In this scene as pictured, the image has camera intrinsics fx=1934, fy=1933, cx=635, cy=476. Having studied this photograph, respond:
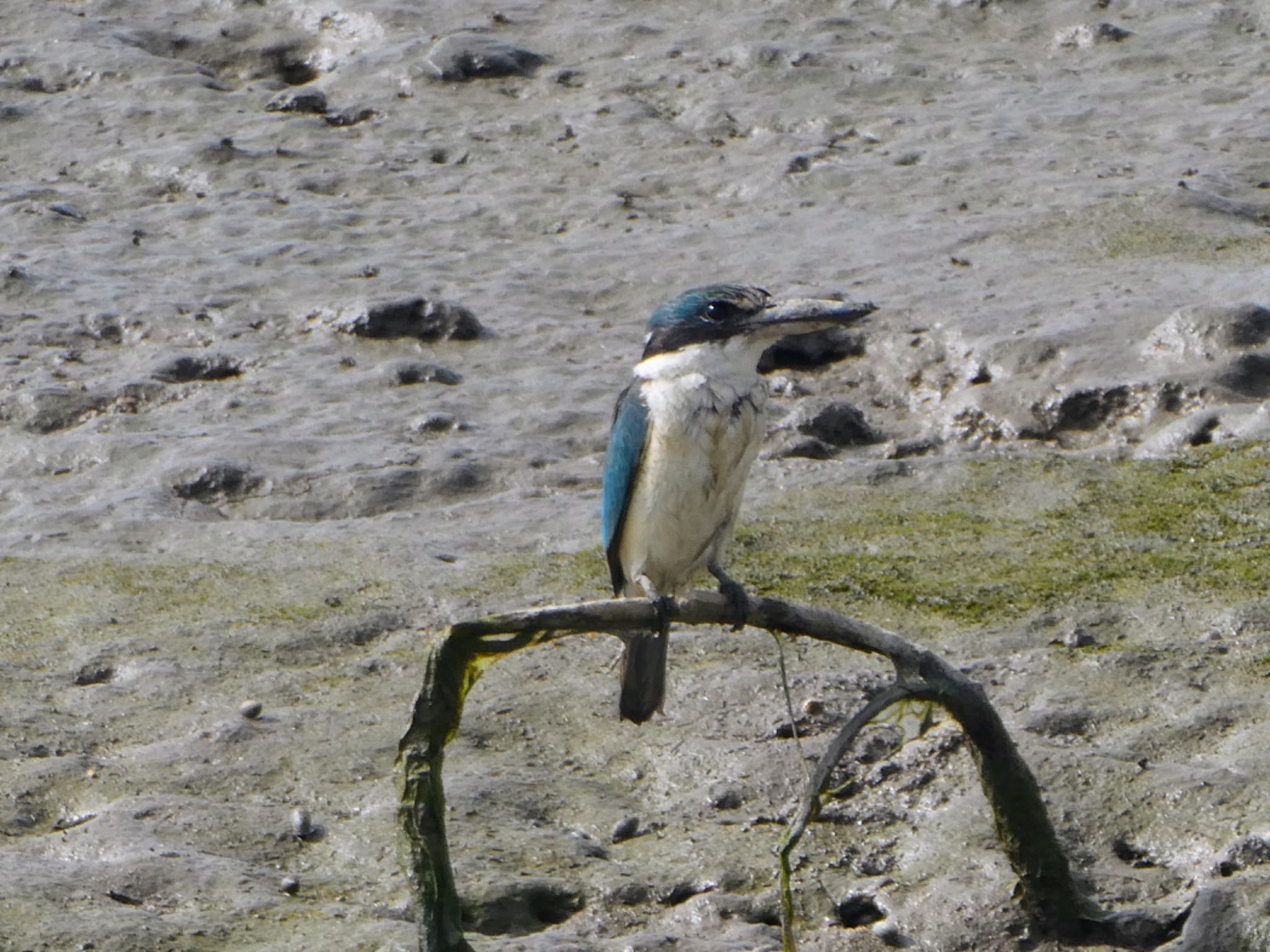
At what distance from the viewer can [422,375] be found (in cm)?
887

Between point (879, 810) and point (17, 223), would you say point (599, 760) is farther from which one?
point (17, 223)

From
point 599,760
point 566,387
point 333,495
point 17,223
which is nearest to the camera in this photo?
point 599,760

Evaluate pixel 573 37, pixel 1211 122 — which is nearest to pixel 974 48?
pixel 1211 122

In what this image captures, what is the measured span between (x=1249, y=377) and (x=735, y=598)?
14.2 feet

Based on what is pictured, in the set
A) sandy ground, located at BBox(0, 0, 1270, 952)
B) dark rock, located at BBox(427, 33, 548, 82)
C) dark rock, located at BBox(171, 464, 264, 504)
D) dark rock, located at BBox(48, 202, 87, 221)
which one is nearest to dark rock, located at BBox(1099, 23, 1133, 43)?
sandy ground, located at BBox(0, 0, 1270, 952)

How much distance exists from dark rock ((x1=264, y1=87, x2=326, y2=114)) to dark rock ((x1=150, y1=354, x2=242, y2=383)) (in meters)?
3.34

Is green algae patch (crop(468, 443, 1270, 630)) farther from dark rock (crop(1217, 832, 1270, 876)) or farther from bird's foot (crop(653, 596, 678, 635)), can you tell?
bird's foot (crop(653, 596, 678, 635))

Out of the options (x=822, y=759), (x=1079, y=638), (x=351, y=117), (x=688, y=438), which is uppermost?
(x=688, y=438)

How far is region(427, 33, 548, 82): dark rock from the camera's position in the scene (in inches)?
479

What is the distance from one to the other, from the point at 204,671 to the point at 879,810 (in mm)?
2221

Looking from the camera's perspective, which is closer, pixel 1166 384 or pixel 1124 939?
pixel 1124 939

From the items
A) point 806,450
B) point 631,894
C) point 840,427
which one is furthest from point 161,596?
point 840,427

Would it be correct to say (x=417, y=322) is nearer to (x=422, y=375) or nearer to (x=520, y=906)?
(x=422, y=375)

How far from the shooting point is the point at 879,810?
5.09 meters
